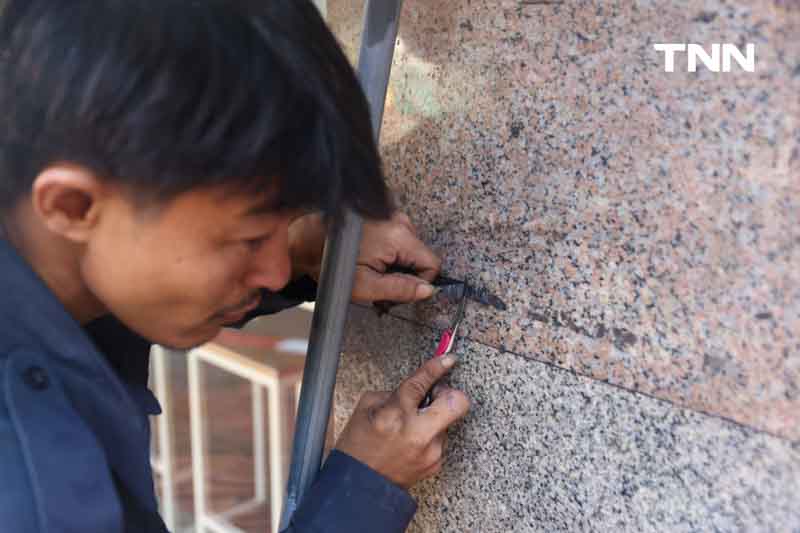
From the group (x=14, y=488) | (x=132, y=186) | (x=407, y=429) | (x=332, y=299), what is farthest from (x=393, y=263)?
(x=14, y=488)

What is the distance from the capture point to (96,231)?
0.92 m

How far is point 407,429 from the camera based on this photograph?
1.13 meters

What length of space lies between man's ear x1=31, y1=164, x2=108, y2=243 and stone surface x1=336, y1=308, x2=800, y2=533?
22.3 inches

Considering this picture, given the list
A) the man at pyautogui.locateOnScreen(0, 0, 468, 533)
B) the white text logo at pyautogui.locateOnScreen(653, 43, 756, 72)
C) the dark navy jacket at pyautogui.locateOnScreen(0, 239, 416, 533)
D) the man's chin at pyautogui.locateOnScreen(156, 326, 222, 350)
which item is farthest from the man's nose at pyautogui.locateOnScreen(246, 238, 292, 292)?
the white text logo at pyautogui.locateOnScreen(653, 43, 756, 72)

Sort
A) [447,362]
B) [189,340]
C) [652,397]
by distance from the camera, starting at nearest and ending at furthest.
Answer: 1. [652,397]
2. [189,340]
3. [447,362]

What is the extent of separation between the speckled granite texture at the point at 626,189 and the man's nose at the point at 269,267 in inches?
12.4

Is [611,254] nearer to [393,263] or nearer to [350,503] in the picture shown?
[393,263]

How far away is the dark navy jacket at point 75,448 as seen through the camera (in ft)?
2.79

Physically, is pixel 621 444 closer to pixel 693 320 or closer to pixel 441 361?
pixel 693 320

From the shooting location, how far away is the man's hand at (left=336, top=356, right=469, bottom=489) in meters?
1.12

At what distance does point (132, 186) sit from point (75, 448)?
31 cm

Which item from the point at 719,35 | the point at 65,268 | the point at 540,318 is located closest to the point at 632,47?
the point at 719,35

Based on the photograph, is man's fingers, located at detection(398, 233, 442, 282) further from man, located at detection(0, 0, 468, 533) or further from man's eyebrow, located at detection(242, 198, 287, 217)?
man's eyebrow, located at detection(242, 198, 287, 217)

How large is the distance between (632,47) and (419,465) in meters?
0.64
